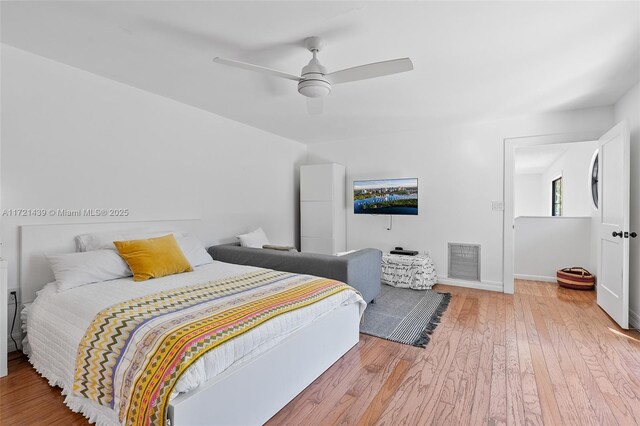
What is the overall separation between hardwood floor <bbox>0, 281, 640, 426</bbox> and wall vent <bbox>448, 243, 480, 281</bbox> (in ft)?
4.66

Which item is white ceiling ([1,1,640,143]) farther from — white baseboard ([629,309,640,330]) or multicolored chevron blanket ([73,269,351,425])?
white baseboard ([629,309,640,330])

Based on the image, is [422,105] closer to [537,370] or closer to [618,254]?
[618,254]

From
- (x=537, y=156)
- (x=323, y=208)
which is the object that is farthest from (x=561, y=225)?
(x=323, y=208)

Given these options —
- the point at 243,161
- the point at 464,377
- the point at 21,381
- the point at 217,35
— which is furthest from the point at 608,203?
the point at 21,381

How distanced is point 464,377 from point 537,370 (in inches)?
22.0

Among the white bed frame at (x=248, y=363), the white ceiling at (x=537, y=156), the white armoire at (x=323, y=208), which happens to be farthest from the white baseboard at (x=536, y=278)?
the white bed frame at (x=248, y=363)

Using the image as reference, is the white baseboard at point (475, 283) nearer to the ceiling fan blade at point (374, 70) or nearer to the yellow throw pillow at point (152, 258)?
the ceiling fan blade at point (374, 70)

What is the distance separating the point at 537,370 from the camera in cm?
216

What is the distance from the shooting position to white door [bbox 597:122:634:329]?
2.83m

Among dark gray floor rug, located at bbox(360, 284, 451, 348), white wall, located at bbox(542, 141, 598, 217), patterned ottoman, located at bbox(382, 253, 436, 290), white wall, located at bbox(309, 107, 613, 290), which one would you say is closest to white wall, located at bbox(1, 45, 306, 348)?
white wall, located at bbox(309, 107, 613, 290)

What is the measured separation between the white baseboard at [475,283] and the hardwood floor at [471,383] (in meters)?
1.21

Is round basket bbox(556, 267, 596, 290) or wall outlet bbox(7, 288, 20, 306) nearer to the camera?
wall outlet bbox(7, 288, 20, 306)

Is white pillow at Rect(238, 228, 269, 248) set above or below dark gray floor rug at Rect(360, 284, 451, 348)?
above

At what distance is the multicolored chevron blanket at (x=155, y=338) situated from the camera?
132 centimetres
